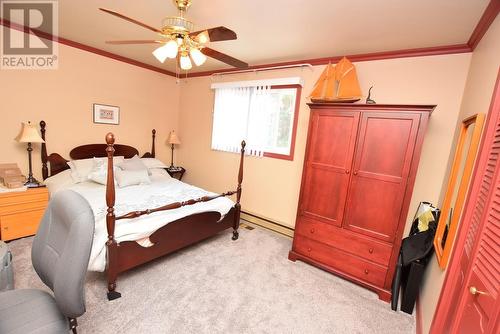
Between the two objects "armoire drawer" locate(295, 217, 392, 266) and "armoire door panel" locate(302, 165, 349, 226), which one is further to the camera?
"armoire door panel" locate(302, 165, 349, 226)

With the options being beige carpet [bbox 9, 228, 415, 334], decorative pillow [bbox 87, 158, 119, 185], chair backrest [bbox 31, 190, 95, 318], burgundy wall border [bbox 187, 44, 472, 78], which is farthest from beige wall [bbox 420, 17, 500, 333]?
decorative pillow [bbox 87, 158, 119, 185]

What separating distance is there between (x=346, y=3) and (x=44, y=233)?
2488mm

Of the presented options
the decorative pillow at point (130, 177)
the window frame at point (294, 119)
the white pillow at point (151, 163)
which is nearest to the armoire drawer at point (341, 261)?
the window frame at point (294, 119)

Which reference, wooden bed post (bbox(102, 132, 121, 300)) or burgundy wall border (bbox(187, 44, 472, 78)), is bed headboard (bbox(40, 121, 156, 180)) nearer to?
wooden bed post (bbox(102, 132, 121, 300))

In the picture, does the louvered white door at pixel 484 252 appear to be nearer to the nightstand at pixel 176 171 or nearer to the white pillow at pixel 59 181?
the white pillow at pixel 59 181

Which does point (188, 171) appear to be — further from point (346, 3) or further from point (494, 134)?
point (494, 134)

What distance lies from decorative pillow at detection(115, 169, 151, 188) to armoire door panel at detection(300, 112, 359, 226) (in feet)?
7.35

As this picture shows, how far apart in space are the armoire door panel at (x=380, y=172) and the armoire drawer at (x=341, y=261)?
31cm

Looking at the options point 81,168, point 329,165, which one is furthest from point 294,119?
point 81,168

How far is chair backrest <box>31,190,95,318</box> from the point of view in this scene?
1.02 metres

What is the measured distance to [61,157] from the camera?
3266 millimetres

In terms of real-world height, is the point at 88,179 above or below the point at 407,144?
below

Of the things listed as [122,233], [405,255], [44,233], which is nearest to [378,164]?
[405,255]

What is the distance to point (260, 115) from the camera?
137 inches
